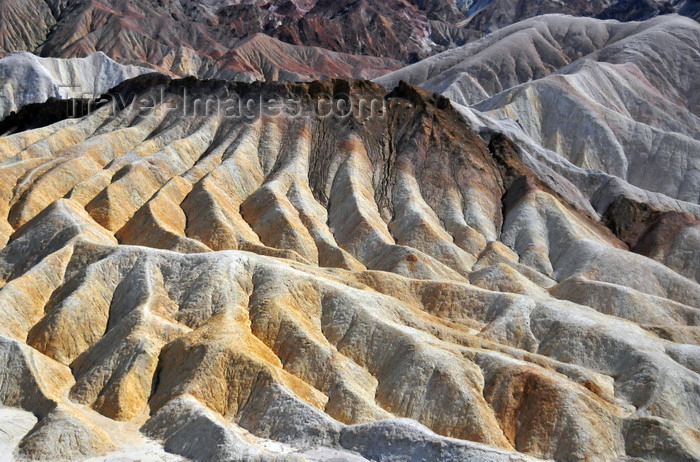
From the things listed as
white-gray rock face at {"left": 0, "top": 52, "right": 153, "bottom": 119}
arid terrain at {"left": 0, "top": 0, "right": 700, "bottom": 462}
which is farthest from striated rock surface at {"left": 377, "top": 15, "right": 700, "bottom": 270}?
white-gray rock face at {"left": 0, "top": 52, "right": 153, "bottom": 119}

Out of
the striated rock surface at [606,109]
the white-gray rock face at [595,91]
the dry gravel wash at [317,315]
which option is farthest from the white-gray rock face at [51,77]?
the white-gray rock face at [595,91]

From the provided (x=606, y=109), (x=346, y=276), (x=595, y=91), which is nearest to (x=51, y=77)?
(x=595, y=91)

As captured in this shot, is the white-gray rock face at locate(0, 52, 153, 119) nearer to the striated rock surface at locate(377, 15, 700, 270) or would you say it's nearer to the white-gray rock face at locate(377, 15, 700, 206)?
the striated rock surface at locate(377, 15, 700, 270)

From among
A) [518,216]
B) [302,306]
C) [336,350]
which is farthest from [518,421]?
[518,216]

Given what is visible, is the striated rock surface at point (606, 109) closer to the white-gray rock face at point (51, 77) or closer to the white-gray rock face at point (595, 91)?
the white-gray rock face at point (595, 91)

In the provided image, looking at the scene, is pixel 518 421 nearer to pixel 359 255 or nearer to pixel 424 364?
pixel 424 364

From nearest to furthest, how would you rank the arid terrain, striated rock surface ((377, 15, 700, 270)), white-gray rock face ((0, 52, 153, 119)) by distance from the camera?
the arid terrain < striated rock surface ((377, 15, 700, 270)) < white-gray rock face ((0, 52, 153, 119))
